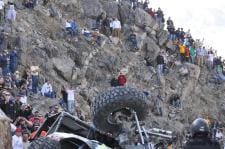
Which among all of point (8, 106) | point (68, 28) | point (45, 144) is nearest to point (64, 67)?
point (68, 28)

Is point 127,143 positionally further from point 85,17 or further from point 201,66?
point 201,66

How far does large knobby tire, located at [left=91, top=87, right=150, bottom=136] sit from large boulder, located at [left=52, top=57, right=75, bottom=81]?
1949cm

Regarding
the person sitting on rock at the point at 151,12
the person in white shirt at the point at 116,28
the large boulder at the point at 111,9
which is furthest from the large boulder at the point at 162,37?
the person in white shirt at the point at 116,28

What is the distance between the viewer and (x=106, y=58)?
108ft

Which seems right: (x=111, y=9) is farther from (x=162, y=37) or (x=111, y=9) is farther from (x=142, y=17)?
(x=162, y=37)

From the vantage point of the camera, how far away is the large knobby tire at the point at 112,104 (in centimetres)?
954

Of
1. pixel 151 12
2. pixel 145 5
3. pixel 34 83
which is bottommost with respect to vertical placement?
pixel 34 83

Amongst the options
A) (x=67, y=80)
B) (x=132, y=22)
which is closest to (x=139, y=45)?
(x=132, y=22)

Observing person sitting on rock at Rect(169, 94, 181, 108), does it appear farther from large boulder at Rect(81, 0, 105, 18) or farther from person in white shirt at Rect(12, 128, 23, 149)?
person in white shirt at Rect(12, 128, 23, 149)

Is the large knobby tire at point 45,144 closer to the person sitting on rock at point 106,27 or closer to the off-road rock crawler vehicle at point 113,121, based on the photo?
the off-road rock crawler vehicle at point 113,121

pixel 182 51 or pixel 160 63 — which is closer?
pixel 160 63

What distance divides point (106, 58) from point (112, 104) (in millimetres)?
23296

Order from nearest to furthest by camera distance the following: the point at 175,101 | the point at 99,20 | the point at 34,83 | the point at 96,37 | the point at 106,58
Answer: the point at 34,83 < the point at 96,37 < the point at 106,58 < the point at 99,20 < the point at 175,101

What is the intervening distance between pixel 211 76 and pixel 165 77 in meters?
4.42
